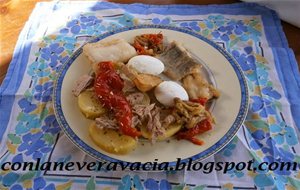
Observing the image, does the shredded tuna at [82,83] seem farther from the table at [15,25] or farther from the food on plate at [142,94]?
the table at [15,25]

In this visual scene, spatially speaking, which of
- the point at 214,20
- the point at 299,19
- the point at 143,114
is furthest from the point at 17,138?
the point at 299,19

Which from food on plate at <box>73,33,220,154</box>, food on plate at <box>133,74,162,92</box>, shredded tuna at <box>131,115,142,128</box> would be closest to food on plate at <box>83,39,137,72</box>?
food on plate at <box>73,33,220,154</box>

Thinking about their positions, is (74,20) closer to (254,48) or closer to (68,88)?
(68,88)

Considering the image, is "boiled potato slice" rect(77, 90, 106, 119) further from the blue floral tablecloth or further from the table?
the table

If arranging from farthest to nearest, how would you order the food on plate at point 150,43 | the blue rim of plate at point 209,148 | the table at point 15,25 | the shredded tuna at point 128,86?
the table at point 15,25 < the food on plate at point 150,43 < the shredded tuna at point 128,86 < the blue rim of plate at point 209,148

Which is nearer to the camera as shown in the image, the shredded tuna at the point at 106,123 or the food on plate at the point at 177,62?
the shredded tuna at the point at 106,123

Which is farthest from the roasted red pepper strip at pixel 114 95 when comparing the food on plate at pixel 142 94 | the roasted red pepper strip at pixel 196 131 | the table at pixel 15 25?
the table at pixel 15 25

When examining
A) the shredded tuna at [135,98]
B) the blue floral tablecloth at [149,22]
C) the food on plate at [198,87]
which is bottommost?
the blue floral tablecloth at [149,22]
